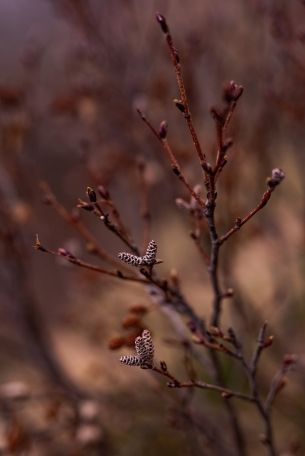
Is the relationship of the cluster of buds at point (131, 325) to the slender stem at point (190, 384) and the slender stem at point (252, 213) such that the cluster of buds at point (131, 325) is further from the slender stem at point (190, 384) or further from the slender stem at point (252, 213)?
the slender stem at point (252, 213)

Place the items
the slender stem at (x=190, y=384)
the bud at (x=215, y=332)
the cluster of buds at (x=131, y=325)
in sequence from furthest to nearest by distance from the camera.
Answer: the cluster of buds at (x=131, y=325) → the bud at (x=215, y=332) → the slender stem at (x=190, y=384)

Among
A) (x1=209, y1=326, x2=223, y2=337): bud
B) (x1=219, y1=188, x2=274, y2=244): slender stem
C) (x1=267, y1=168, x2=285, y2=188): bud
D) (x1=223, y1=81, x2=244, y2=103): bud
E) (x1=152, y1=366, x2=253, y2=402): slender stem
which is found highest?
(x1=223, y1=81, x2=244, y2=103): bud

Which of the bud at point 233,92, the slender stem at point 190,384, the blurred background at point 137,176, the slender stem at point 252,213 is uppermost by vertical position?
the blurred background at point 137,176

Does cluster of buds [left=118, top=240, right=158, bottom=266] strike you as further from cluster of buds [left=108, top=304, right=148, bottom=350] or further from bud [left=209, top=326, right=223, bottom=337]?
cluster of buds [left=108, top=304, right=148, bottom=350]

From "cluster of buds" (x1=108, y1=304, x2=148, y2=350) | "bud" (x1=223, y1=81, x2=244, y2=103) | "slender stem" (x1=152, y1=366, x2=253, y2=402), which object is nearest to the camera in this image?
"bud" (x1=223, y1=81, x2=244, y2=103)

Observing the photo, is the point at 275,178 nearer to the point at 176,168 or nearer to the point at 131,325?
the point at 176,168

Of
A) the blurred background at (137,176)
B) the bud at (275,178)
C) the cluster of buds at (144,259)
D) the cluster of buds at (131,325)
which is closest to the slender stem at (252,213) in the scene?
the bud at (275,178)

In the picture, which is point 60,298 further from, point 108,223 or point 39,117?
point 108,223

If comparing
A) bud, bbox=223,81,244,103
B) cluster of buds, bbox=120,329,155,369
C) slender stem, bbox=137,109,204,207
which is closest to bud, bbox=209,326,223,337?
cluster of buds, bbox=120,329,155,369

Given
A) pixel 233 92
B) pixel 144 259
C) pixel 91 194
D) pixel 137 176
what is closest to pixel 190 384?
pixel 144 259
